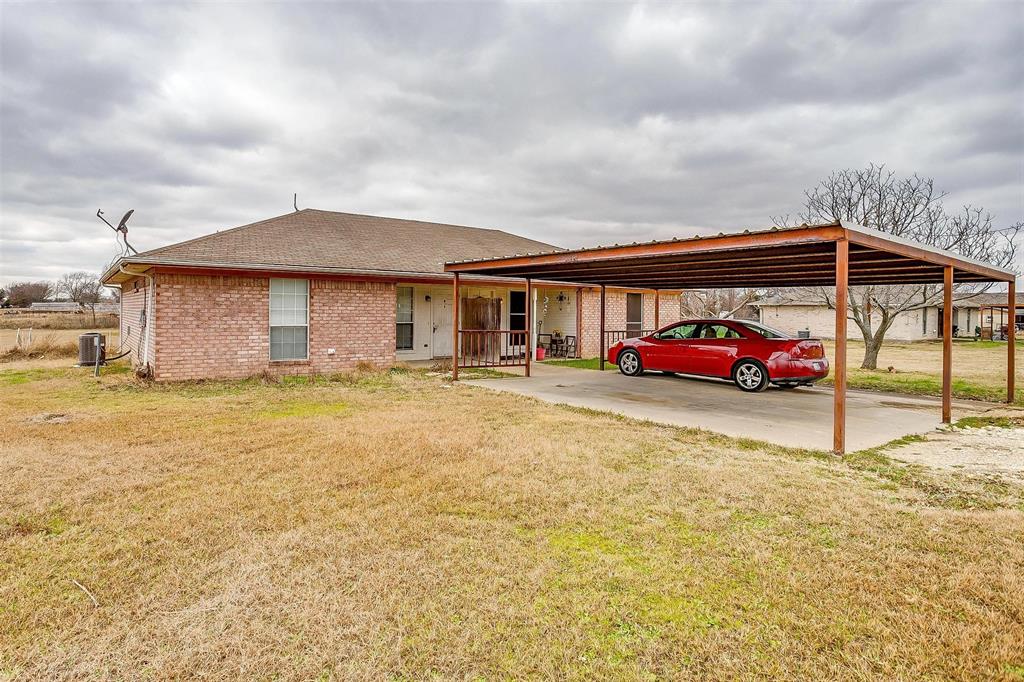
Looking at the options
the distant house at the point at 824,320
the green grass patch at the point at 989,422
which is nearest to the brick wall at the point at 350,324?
the green grass patch at the point at 989,422

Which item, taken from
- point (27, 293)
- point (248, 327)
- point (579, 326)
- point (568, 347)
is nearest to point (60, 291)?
point (27, 293)

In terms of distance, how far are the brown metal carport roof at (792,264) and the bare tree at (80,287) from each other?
59.2 meters

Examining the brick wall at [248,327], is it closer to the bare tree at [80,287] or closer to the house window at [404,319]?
the house window at [404,319]

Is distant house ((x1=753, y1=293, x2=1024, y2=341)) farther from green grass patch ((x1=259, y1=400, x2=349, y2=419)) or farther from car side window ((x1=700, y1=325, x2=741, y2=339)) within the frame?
green grass patch ((x1=259, y1=400, x2=349, y2=419))

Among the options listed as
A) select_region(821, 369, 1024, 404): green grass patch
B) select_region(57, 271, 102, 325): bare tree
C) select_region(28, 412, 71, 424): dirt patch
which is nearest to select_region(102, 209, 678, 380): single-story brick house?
select_region(28, 412, 71, 424): dirt patch

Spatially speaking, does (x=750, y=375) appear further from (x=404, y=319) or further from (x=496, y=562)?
(x=404, y=319)

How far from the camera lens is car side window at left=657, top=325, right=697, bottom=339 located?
11.2 metres

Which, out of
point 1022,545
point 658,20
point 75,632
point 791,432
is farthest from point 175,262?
point 1022,545

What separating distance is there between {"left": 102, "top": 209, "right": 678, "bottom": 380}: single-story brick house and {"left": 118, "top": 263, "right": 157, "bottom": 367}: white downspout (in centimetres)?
4

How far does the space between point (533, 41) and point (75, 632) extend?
39.9ft

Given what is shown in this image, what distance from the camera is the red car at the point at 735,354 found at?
962 cm

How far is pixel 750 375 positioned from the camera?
32.9 ft

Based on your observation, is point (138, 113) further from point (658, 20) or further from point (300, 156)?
point (658, 20)

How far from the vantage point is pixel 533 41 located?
1135cm
